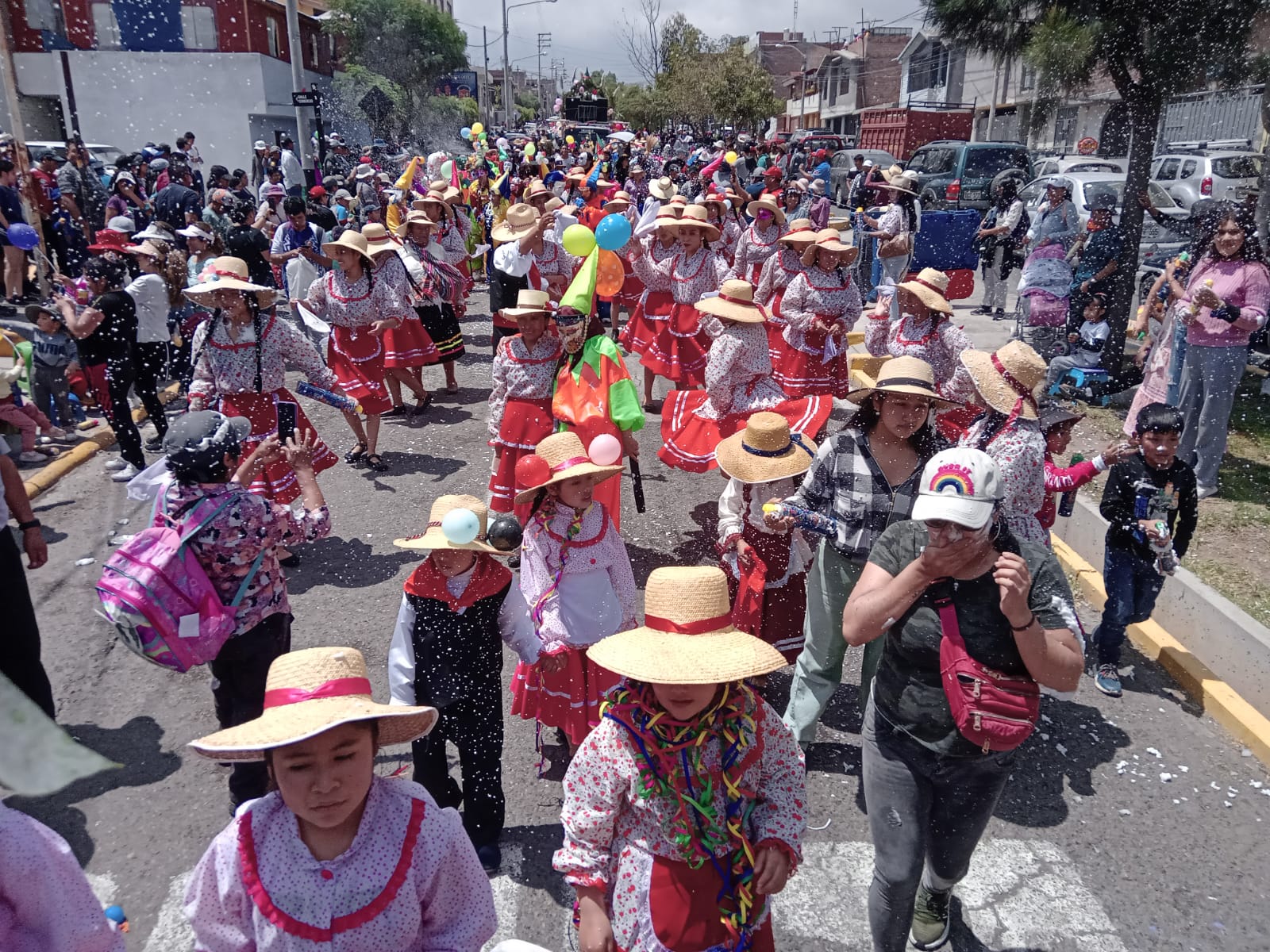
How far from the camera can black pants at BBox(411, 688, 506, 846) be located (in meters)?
3.34

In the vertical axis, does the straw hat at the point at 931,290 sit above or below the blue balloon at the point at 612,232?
below

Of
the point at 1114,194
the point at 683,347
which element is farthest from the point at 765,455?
the point at 1114,194

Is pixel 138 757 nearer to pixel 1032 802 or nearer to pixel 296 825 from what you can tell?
pixel 296 825

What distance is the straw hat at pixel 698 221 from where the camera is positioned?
318 inches

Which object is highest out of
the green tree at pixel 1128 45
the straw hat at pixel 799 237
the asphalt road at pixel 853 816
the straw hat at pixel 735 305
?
the green tree at pixel 1128 45

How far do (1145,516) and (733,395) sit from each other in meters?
2.45

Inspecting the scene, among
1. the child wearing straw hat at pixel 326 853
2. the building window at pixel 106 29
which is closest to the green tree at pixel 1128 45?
the child wearing straw hat at pixel 326 853

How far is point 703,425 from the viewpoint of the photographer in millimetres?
5914

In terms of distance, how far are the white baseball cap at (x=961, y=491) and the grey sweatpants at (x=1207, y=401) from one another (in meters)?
4.91

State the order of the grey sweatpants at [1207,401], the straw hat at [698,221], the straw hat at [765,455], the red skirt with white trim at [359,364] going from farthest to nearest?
the straw hat at [698,221], the red skirt with white trim at [359,364], the grey sweatpants at [1207,401], the straw hat at [765,455]

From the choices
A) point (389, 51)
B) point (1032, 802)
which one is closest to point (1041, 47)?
point (1032, 802)

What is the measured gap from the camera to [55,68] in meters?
34.8

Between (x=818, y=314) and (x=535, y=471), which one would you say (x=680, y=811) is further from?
(x=818, y=314)

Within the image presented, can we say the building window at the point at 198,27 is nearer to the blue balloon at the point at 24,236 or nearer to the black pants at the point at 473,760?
the blue balloon at the point at 24,236
